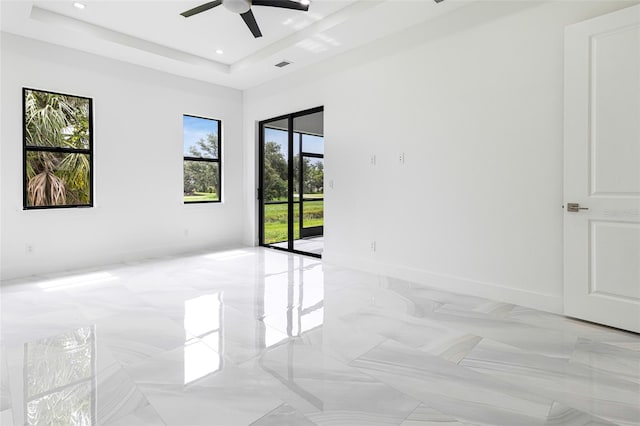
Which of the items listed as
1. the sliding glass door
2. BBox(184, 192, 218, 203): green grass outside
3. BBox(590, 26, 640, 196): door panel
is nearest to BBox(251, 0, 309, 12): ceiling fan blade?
the sliding glass door

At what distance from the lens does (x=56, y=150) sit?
15.3 feet

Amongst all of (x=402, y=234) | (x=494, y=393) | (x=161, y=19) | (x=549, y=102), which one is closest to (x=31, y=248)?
(x=161, y=19)

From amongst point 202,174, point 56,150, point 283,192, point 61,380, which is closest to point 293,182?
point 283,192

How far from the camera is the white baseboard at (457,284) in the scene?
3197 millimetres

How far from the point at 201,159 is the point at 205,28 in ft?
7.61

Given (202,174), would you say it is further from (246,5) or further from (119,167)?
(246,5)

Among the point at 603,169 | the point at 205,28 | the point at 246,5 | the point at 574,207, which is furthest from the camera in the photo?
the point at 205,28

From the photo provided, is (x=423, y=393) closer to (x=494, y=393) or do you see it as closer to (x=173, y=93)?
(x=494, y=393)

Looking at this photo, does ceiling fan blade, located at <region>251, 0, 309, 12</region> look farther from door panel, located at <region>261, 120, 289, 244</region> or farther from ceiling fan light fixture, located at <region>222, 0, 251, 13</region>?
door panel, located at <region>261, 120, 289, 244</region>

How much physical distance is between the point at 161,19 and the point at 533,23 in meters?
3.90

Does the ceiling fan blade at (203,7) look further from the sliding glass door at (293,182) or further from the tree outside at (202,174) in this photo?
the tree outside at (202,174)

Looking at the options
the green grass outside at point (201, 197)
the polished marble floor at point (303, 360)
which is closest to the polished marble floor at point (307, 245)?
the green grass outside at point (201, 197)

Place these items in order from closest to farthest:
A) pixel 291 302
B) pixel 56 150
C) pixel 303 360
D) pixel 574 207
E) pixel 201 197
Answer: pixel 303 360 < pixel 574 207 < pixel 291 302 < pixel 56 150 < pixel 201 197

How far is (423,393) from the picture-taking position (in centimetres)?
192
